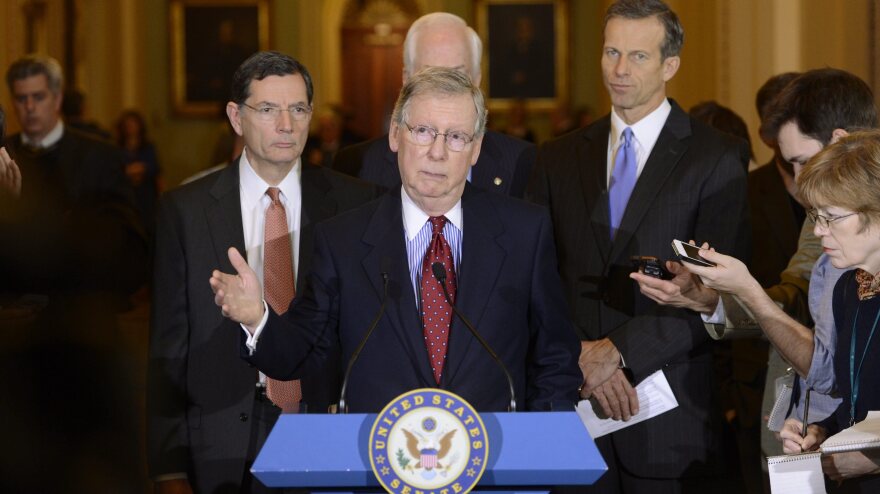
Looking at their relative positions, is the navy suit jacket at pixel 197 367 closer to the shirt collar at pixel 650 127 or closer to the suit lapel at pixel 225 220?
the suit lapel at pixel 225 220

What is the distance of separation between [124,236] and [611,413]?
5.73 feet

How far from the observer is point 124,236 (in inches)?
161

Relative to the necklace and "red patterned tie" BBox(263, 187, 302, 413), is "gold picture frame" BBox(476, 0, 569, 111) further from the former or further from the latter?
the necklace

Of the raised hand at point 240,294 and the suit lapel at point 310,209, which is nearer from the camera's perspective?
the raised hand at point 240,294

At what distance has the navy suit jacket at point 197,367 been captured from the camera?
130 inches

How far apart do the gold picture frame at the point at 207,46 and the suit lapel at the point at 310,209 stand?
1316 centimetres

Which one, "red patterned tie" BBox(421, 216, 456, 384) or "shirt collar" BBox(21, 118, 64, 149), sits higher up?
"shirt collar" BBox(21, 118, 64, 149)

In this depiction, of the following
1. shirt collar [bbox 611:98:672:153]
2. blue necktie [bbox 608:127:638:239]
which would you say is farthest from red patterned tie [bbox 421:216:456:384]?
shirt collar [bbox 611:98:672:153]

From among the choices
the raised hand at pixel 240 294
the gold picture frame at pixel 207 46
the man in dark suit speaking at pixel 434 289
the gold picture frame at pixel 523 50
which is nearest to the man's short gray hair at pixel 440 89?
the man in dark suit speaking at pixel 434 289

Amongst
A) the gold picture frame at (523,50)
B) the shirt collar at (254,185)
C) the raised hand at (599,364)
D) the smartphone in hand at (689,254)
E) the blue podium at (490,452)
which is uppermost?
the gold picture frame at (523,50)

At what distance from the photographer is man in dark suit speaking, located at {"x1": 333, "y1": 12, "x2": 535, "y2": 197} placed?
4.03 meters

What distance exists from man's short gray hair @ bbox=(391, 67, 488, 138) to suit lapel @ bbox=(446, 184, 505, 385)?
203 millimetres

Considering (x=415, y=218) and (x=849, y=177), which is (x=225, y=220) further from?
(x=849, y=177)

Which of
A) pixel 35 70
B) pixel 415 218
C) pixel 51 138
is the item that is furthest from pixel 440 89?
pixel 35 70
